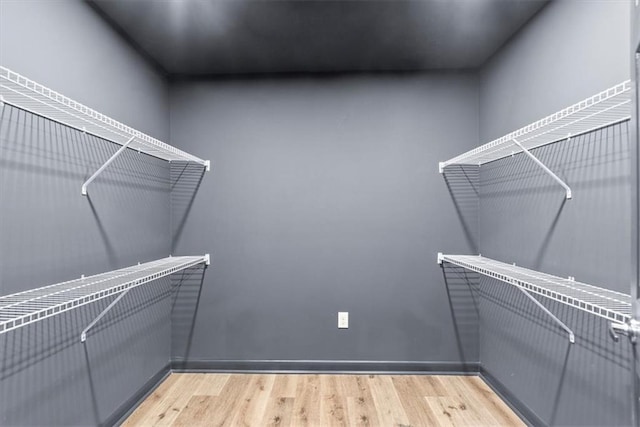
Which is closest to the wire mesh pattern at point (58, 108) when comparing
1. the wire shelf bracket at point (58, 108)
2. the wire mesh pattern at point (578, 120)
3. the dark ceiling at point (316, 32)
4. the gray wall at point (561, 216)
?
the wire shelf bracket at point (58, 108)

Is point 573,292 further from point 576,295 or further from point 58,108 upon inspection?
point 58,108

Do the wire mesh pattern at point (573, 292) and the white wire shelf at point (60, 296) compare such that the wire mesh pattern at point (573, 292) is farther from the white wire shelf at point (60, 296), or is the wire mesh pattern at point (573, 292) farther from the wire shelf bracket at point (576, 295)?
the white wire shelf at point (60, 296)

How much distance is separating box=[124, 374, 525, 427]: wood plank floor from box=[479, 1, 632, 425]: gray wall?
0.25 meters

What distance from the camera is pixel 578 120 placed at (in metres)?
1.26

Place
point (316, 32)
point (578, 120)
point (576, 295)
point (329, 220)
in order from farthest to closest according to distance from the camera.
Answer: point (329, 220) < point (316, 32) < point (578, 120) < point (576, 295)

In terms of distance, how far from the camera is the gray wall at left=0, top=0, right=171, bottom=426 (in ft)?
3.80

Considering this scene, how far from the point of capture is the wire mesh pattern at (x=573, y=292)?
1.01m


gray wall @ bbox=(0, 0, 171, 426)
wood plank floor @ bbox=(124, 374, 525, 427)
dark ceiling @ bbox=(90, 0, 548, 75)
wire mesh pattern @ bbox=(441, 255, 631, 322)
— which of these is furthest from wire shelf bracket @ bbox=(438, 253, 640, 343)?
gray wall @ bbox=(0, 0, 171, 426)

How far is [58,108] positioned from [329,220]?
147 cm

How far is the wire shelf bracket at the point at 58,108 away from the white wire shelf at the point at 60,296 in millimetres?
587

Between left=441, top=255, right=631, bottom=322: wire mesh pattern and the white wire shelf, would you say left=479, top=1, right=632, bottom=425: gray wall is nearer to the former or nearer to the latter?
left=441, top=255, right=631, bottom=322: wire mesh pattern

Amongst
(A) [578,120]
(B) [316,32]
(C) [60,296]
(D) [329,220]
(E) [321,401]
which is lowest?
(E) [321,401]

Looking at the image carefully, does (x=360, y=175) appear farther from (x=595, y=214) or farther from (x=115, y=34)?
(x=115, y=34)

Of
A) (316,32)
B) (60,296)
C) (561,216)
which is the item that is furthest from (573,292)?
(60,296)
